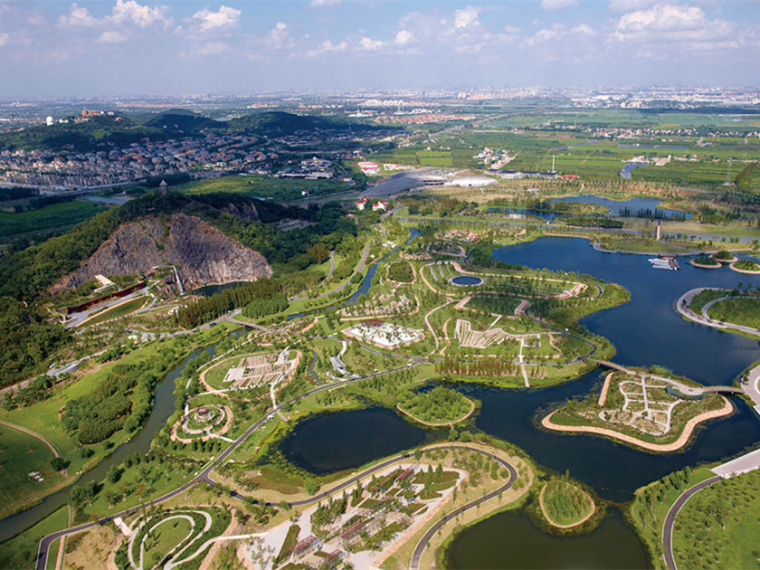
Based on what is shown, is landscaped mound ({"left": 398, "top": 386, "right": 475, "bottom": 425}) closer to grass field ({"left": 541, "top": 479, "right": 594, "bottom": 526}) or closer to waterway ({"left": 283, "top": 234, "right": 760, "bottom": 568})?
waterway ({"left": 283, "top": 234, "right": 760, "bottom": 568})

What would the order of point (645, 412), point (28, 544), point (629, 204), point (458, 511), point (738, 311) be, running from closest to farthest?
point (28, 544) → point (458, 511) → point (645, 412) → point (738, 311) → point (629, 204)

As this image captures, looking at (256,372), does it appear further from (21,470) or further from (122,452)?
(21,470)

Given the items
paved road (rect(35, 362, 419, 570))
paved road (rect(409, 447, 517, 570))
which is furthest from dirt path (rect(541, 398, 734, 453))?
paved road (rect(35, 362, 419, 570))

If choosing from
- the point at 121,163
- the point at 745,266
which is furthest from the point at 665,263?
the point at 121,163

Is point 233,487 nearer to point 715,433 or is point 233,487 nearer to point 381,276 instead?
point 715,433

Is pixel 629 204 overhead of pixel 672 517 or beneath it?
overhead

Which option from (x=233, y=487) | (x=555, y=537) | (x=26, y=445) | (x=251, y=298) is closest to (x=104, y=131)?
(x=251, y=298)

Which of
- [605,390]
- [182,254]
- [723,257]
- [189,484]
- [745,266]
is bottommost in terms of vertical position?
[189,484]

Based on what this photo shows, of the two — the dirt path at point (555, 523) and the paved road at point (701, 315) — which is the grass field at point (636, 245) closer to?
the paved road at point (701, 315)
